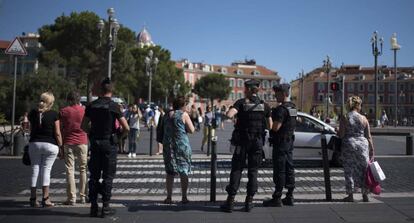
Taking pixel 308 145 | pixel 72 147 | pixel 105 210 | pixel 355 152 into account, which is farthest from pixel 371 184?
pixel 308 145

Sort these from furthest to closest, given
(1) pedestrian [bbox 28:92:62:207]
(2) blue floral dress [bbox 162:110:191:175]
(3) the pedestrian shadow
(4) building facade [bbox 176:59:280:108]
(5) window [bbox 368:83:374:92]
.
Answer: (4) building facade [bbox 176:59:280:108] < (5) window [bbox 368:83:374:92] < (2) blue floral dress [bbox 162:110:191:175] < (1) pedestrian [bbox 28:92:62:207] < (3) the pedestrian shadow

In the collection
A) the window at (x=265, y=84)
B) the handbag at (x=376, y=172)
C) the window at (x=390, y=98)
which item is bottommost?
the handbag at (x=376, y=172)

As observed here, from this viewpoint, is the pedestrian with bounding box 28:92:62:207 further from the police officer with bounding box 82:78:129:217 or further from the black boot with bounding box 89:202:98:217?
the black boot with bounding box 89:202:98:217

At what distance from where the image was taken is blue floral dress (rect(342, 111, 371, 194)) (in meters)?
7.77

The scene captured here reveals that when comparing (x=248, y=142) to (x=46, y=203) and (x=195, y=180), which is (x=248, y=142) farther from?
(x=195, y=180)

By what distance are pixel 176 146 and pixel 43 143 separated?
2.10 m

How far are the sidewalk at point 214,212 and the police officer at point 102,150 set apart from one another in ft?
1.06

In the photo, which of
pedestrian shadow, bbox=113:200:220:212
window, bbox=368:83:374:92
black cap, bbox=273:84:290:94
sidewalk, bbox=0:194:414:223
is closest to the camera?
sidewalk, bbox=0:194:414:223

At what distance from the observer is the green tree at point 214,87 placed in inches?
4131

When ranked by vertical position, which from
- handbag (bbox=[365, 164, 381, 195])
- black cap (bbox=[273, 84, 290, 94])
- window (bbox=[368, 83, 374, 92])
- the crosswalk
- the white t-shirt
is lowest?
the crosswalk

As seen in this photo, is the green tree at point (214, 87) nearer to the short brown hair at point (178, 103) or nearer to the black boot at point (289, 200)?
the short brown hair at point (178, 103)

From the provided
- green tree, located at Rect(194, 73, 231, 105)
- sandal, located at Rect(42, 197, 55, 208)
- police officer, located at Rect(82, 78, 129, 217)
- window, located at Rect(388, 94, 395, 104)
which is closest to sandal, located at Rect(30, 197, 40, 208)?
sandal, located at Rect(42, 197, 55, 208)

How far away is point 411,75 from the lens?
365ft

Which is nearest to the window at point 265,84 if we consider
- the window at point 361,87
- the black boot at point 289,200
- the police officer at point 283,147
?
the window at point 361,87
